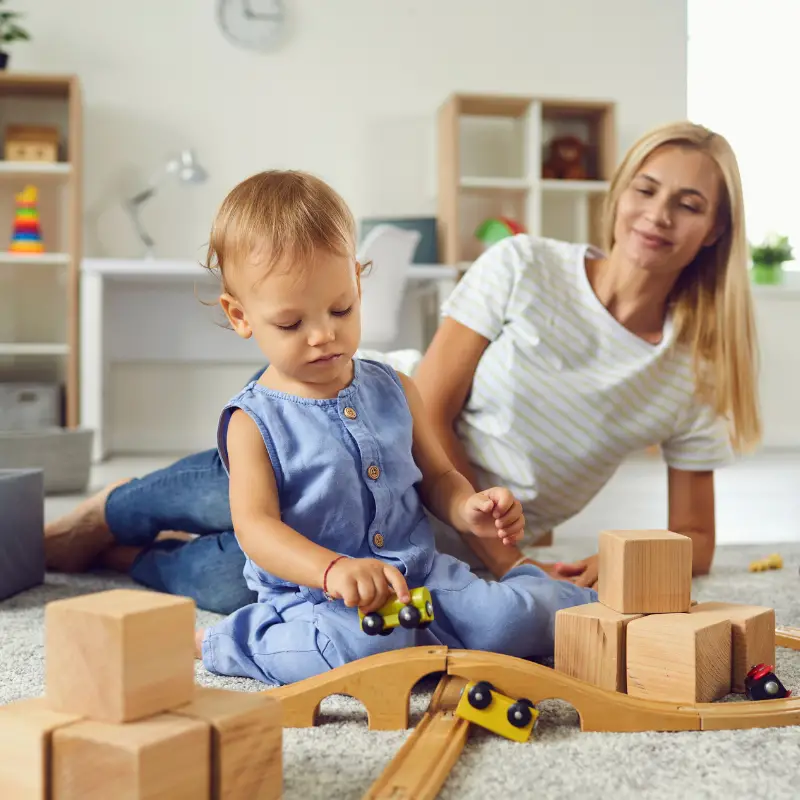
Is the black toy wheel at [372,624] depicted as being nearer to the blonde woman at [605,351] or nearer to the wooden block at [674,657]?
the wooden block at [674,657]

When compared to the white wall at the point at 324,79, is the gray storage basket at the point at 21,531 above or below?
below

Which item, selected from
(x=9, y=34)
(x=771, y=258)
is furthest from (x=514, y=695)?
(x=771, y=258)

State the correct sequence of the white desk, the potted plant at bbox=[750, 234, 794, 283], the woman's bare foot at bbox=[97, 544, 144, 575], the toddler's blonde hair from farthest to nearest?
the potted plant at bbox=[750, 234, 794, 283]
the white desk
the woman's bare foot at bbox=[97, 544, 144, 575]
the toddler's blonde hair

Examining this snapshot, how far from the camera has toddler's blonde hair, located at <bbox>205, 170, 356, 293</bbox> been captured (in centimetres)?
80

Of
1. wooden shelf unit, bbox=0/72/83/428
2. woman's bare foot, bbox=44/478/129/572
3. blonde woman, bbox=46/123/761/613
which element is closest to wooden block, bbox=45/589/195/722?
blonde woman, bbox=46/123/761/613

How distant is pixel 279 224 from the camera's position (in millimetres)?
802

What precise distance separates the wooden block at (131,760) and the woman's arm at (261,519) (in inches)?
9.8

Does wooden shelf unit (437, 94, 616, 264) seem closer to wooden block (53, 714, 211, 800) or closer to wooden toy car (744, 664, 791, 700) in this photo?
wooden toy car (744, 664, 791, 700)

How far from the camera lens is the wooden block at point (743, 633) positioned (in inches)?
30.8

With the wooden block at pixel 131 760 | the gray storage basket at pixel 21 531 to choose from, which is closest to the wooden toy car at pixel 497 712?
the wooden block at pixel 131 760

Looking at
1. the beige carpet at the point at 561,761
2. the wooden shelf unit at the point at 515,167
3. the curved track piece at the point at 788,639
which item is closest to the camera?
the beige carpet at the point at 561,761

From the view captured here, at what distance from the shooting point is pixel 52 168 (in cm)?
327

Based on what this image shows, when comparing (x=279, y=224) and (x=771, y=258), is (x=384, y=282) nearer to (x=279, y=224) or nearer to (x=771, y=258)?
(x=771, y=258)

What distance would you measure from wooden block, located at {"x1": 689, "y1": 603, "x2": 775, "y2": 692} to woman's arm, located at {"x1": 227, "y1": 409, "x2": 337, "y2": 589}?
325 mm
